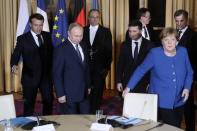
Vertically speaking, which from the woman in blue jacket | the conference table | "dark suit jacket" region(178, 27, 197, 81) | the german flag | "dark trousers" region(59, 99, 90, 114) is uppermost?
the german flag

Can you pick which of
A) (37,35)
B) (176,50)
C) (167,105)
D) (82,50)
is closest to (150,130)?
(167,105)

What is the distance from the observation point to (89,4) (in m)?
6.90

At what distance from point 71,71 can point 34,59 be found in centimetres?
79

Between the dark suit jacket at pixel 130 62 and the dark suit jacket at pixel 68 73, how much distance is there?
2.03ft

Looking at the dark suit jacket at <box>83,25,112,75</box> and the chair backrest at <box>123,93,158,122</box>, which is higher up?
the dark suit jacket at <box>83,25,112,75</box>

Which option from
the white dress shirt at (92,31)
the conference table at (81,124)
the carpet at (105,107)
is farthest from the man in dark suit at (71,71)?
the carpet at (105,107)

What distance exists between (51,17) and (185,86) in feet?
15.6

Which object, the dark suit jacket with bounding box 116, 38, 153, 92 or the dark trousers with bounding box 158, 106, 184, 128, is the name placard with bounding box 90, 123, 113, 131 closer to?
the dark trousers with bounding box 158, 106, 184, 128

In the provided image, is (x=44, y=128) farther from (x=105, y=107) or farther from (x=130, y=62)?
(x=105, y=107)

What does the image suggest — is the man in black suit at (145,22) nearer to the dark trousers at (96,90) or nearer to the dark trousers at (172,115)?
the dark trousers at (96,90)

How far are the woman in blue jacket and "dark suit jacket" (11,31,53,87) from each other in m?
1.33

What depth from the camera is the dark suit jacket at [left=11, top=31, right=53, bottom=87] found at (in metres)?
3.76

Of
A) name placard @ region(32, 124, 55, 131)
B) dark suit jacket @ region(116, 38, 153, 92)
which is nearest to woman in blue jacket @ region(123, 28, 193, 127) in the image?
dark suit jacket @ region(116, 38, 153, 92)

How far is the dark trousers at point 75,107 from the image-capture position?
3.30 m
